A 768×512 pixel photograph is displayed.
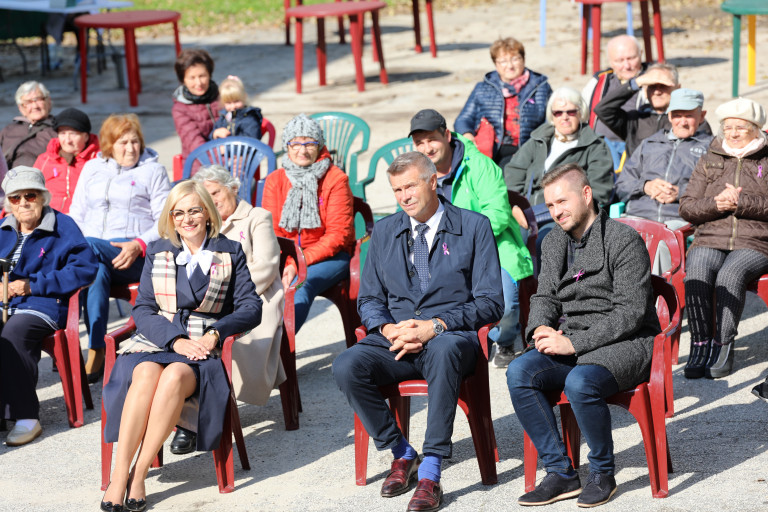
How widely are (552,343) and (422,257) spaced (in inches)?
32.1

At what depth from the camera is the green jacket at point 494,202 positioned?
6234 millimetres

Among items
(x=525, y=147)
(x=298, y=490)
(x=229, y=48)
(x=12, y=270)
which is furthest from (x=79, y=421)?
(x=229, y=48)

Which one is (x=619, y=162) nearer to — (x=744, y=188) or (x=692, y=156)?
(x=692, y=156)

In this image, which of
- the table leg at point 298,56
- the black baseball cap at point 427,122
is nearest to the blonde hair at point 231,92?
the black baseball cap at point 427,122

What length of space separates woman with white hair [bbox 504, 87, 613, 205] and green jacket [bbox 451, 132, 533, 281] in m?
0.44

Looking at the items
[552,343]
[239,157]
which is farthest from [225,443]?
[239,157]

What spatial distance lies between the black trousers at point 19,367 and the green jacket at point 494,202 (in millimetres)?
2509

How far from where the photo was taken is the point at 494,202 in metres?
6.23

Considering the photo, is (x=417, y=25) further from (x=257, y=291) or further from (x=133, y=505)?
(x=133, y=505)

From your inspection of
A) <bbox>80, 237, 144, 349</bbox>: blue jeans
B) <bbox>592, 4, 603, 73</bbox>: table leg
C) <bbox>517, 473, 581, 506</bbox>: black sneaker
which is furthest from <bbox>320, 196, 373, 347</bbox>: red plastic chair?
<bbox>592, 4, 603, 73</bbox>: table leg

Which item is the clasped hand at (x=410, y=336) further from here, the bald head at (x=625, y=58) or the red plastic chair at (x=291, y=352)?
the bald head at (x=625, y=58)

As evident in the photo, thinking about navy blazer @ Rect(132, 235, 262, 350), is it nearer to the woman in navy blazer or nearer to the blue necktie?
the woman in navy blazer

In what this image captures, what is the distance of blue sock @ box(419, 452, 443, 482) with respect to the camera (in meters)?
4.70

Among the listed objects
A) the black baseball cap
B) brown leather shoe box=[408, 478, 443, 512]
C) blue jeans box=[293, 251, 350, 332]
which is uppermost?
the black baseball cap
